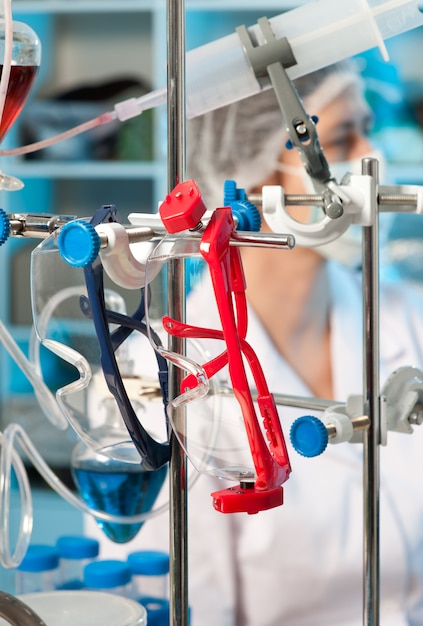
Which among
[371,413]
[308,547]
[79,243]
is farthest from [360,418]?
[308,547]

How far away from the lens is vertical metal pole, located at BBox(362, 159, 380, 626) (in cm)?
62

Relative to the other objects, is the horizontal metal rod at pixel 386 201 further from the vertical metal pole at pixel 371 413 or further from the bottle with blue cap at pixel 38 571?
the bottle with blue cap at pixel 38 571

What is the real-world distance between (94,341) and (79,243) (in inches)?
3.1

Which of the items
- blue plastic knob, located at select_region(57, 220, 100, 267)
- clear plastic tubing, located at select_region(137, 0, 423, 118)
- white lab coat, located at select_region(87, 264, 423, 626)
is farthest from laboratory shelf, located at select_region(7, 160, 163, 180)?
blue plastic knob, located at select_region(57, 220, 100, 267)

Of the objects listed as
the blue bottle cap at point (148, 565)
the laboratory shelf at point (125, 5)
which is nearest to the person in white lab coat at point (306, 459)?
the blue bottle cap at point (148, 565)

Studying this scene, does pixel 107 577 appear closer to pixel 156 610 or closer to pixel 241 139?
pixel 156 610

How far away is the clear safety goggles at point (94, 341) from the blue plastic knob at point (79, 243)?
1.0 inches

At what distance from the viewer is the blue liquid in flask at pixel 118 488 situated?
750mm

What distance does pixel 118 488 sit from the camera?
0.75 m

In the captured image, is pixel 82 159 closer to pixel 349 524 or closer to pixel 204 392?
pixel 349 524

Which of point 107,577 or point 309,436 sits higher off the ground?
point 309,436

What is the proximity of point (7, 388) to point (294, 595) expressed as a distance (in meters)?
1.52

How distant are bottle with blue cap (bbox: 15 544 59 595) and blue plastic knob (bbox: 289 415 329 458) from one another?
0.34 m

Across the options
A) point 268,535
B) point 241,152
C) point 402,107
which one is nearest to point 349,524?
point 268,535
